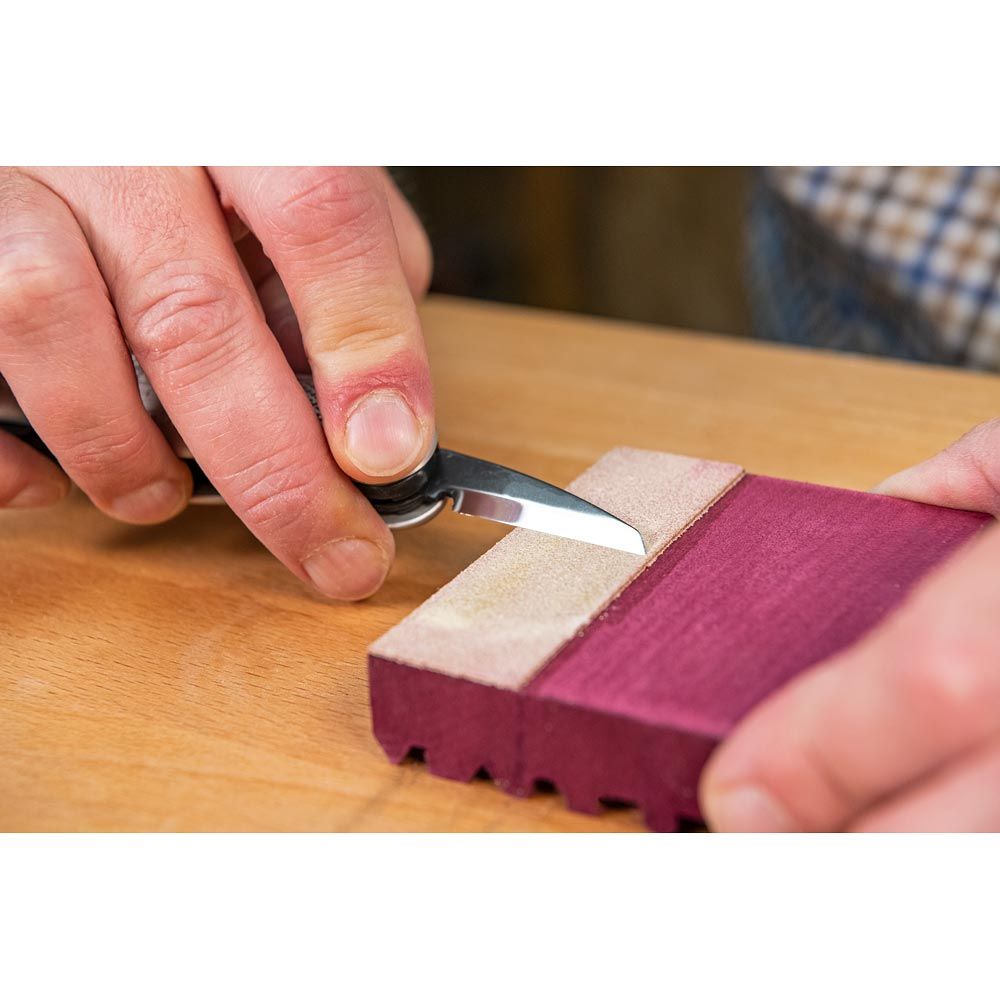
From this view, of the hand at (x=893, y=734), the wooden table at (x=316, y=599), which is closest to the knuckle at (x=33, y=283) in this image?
the wooden table at (x=316, y=599)

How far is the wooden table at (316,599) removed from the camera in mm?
726

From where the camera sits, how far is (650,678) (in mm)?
684

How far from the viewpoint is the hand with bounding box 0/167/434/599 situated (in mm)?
909

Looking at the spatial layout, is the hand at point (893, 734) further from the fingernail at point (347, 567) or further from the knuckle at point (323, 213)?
the knuckle at point (323, 213)

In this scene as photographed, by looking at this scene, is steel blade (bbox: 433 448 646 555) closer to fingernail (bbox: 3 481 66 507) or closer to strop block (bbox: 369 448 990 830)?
strop block (bbox: 369 448 990 830)

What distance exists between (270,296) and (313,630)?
388 millimetres

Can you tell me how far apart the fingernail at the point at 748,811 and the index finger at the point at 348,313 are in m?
0.39

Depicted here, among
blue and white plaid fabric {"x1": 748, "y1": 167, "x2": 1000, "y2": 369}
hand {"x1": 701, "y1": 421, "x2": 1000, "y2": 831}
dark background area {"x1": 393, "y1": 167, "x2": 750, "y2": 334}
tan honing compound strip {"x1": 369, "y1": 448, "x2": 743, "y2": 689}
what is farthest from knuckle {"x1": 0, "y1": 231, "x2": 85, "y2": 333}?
dark background area {"x1": 393, "y1": 167, "x2": 750, "y2": 334}

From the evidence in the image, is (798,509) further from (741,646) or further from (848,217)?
(848,217)

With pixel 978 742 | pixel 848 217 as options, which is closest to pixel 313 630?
pixel 978 742

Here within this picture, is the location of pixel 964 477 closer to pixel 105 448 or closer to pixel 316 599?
pixel 316 599

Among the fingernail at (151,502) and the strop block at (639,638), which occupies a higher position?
the strop block at (639,638)

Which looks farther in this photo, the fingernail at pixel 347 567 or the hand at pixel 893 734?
the fingernail at pixel 347 567
